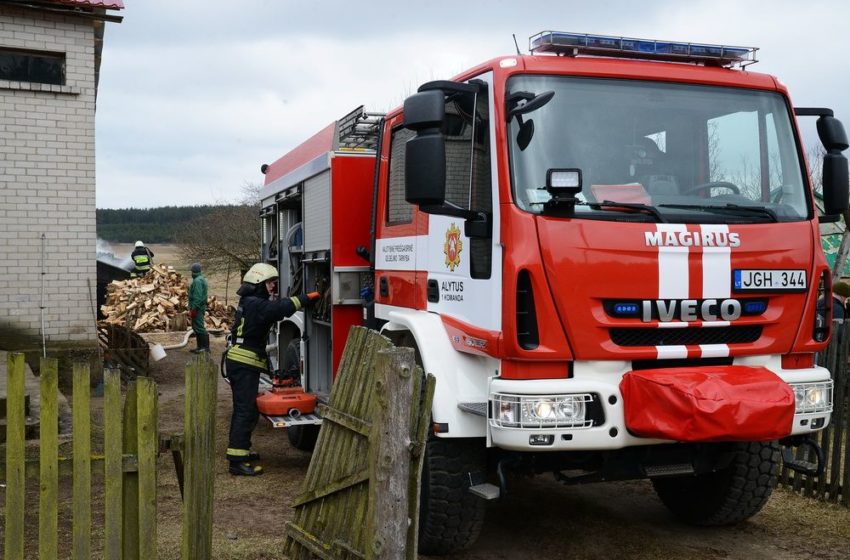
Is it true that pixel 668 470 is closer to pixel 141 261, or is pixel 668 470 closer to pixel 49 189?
pixel 49 189

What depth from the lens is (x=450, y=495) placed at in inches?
189

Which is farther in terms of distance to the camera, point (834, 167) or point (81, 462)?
point (834, 167)

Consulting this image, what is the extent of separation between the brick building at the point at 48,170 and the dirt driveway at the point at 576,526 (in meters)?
4.36

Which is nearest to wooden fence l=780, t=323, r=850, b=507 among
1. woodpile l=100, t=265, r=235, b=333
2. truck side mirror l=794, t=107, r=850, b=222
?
truck side mirror l=794, t=107, r=850, b=222

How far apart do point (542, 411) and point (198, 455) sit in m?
1.71

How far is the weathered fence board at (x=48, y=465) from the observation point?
3.78 metres

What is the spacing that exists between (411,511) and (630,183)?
2105mm

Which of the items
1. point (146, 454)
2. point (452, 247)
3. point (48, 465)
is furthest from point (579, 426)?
point (48, 465)

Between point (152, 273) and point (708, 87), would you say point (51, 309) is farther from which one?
point (152, 273)

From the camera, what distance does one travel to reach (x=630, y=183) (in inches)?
183

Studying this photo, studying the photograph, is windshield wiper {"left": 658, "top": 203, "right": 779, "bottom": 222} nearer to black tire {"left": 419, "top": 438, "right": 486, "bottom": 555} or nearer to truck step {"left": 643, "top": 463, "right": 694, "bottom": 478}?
truck step {"left": 643, "top": 463, "right": 694, "bottom": 478}

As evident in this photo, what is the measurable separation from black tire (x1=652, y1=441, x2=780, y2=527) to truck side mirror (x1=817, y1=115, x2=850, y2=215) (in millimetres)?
1533

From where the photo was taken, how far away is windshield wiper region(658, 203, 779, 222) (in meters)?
4.67

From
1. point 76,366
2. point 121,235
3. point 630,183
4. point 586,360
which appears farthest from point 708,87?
point 121,235
